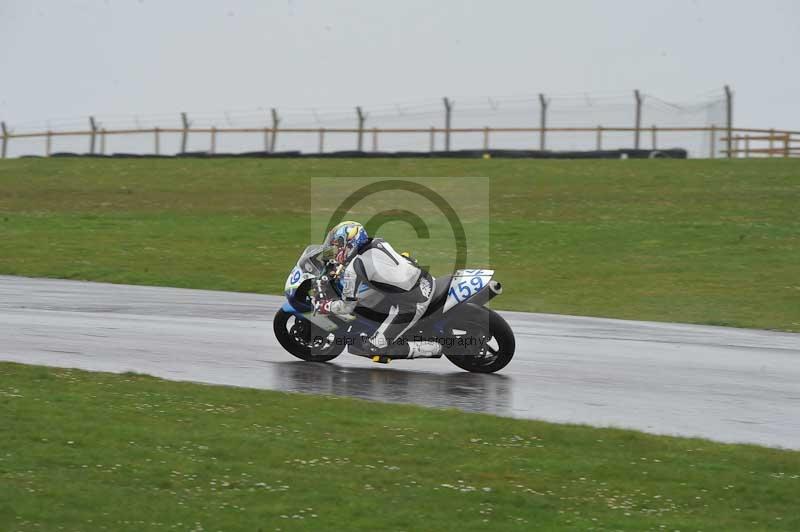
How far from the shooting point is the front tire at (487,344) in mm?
13172

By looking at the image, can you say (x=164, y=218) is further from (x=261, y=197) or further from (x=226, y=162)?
(x=226, y=162)

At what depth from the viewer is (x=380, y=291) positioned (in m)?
13.3

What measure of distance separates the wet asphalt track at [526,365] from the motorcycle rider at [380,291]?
34cm

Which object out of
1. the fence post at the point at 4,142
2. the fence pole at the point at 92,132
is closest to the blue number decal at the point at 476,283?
the fence pole at the point at 92,132

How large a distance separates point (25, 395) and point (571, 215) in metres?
22.0

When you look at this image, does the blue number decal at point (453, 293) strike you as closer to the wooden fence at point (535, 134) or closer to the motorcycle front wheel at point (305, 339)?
the motorcycle front wheel at point (305, 339)

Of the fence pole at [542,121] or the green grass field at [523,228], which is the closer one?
the green grass field at [523,228]

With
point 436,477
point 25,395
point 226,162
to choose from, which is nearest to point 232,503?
point 436,477

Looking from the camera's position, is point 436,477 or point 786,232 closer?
point 436,477

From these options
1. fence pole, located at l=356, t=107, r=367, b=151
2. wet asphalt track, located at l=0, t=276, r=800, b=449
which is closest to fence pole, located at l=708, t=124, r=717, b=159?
fence pole, located at l=356, t=107, r=367, b=151

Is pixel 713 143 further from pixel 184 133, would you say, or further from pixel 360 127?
pixel 184 133

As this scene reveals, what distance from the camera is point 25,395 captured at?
1059cm

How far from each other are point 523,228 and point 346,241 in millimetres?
16076
